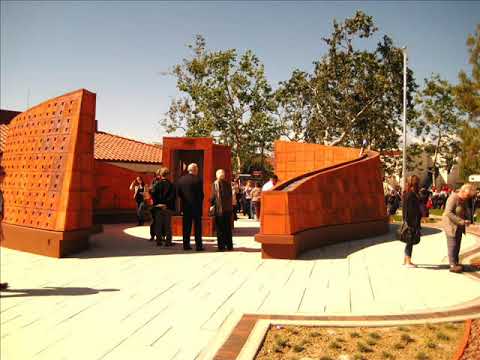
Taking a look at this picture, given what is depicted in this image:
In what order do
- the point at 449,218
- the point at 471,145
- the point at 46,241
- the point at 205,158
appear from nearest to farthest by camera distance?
1. the point at 449,218
2. the point at 46,241
3. the point at 205,158
4. the point at 471,145

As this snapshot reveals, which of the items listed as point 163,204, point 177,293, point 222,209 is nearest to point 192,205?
point 222,209

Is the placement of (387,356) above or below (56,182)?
below

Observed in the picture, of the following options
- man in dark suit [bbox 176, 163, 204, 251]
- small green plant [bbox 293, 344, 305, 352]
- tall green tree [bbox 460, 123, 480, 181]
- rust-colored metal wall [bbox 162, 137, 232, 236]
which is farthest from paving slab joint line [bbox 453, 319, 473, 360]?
tall green tree [bbox 460, 123, 480, 181]

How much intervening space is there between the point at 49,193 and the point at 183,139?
4.35 metres

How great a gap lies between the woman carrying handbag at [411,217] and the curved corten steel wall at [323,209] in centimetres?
209

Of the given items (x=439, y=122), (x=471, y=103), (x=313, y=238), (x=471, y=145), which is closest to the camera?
(x=313, y=238)

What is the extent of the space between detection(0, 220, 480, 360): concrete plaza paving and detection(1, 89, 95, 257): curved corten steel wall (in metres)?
0.50

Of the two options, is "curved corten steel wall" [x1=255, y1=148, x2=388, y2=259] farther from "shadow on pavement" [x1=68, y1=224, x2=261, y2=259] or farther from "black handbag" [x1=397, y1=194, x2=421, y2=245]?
"black handbag" [x1=397, y1=194, x2=421, y2=245]

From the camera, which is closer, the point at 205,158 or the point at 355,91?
the point at 205,158

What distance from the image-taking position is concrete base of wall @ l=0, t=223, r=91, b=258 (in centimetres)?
941

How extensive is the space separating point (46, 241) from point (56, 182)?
1.23m

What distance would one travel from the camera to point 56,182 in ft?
32.3

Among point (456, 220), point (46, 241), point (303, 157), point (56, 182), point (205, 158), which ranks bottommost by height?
point (46, 241)

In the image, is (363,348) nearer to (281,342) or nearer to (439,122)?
(281,342)
